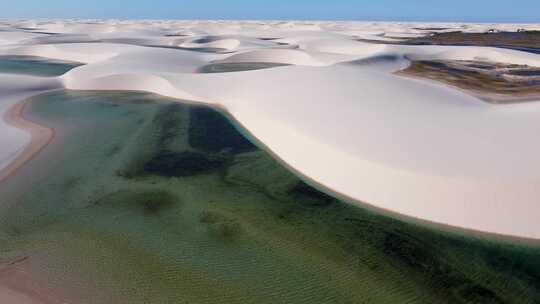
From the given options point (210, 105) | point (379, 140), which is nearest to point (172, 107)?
point (210, 105)

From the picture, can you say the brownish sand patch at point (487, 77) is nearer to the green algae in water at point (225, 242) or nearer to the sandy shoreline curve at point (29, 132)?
the green algae in water at point (225, 242)

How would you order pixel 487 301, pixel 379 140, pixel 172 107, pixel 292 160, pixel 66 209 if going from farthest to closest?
1. pixel 172 107
2. pixel 292 160
3. pixel 379 140
4. pixel 66 209
5. pixel 487 301

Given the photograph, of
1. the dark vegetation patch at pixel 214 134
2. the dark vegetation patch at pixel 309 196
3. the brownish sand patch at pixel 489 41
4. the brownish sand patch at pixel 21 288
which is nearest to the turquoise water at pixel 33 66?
the dark vegetation patch at pixel 214 134

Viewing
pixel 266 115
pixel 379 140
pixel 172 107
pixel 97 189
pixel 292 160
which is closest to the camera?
pixel 97 189

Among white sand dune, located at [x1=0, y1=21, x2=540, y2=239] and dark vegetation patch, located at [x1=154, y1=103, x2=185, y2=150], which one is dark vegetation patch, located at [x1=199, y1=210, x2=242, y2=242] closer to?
white sand dune, located at [x1=0, y1=21, x2=540, y2=239]

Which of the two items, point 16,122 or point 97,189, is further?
point 16,122

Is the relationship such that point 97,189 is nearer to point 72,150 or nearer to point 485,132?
point 72,150
